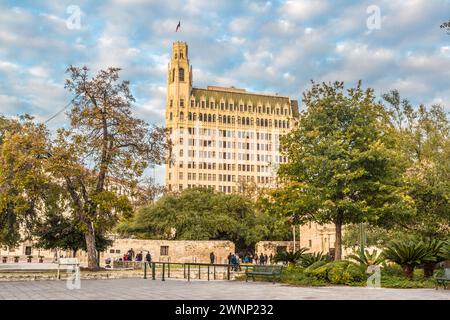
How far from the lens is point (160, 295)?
1511 cm

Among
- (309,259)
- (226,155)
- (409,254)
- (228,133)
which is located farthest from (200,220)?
(228,133)

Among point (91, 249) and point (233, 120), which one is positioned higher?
point (233, 120)

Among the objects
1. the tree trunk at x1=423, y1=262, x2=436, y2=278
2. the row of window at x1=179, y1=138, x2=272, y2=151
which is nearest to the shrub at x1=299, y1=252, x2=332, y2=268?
the tree trunk at x1=423, y1=262, x2=436, y2=278

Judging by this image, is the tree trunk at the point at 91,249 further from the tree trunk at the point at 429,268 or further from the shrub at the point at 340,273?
the tree trunk at the point at 429,268

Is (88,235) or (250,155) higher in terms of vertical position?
(250,155)

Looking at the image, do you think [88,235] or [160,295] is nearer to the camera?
[160,295]

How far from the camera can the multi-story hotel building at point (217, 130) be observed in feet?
438

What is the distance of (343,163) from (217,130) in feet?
371

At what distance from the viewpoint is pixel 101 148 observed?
29.7m

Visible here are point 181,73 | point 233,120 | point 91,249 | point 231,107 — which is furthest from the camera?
point 231,107

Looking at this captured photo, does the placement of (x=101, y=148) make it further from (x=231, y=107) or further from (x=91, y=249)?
(x=231, y=107)
